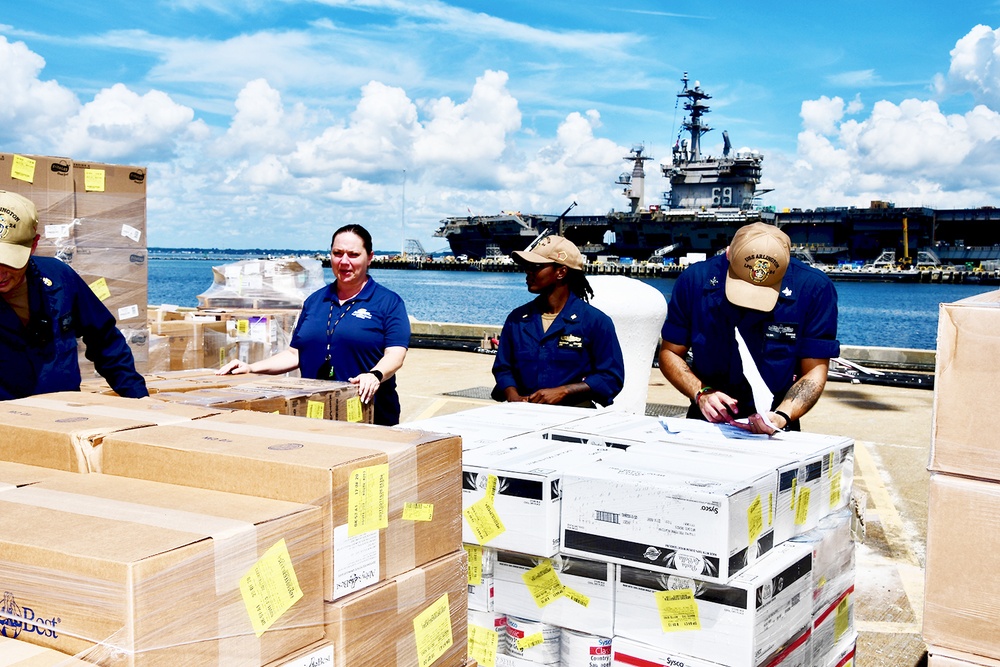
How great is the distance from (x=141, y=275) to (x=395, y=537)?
4.16m

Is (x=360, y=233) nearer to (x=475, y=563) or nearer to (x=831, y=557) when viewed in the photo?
(x=475, y=563)

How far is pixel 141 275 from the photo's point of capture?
546 centimetres

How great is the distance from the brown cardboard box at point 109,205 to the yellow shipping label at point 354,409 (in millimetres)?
2464

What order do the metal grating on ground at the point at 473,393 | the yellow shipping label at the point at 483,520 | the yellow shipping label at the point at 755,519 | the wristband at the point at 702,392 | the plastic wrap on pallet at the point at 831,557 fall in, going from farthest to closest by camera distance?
the metal grating on ground at the point at 473,393 < the wristband at the point at 702,392 < the plastic wrap on pallet at the point at 831,557 < the yellow shipping label at the point at 483,520 < the yellow shipping label at the point at 755,519

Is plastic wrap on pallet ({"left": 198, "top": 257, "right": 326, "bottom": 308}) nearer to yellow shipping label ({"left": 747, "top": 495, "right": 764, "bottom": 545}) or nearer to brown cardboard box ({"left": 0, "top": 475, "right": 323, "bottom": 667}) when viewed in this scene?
yellow shipping label ({"left": 747, "top": 495, "right": 764, "bottom": 545})

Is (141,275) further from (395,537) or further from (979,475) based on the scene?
(979,475)

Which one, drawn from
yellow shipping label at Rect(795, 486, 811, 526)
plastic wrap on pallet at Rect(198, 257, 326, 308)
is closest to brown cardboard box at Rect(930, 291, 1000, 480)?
yellow shipping label at Rect(795, 486, 811, 526)

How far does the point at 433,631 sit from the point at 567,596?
50cm

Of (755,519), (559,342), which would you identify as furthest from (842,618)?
(559,342)

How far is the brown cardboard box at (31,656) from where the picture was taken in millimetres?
1340

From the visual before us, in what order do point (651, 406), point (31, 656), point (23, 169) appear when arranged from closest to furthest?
point (31, 656) < point (23, 169) < point (651, 406)

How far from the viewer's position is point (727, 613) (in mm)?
2244

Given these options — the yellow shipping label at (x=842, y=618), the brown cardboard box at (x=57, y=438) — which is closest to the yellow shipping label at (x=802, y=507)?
the yellow shipping label at (x=842, y=618)

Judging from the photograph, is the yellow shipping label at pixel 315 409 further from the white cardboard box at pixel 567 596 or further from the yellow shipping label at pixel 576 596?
the yellow shipping label at pixel 576 596
